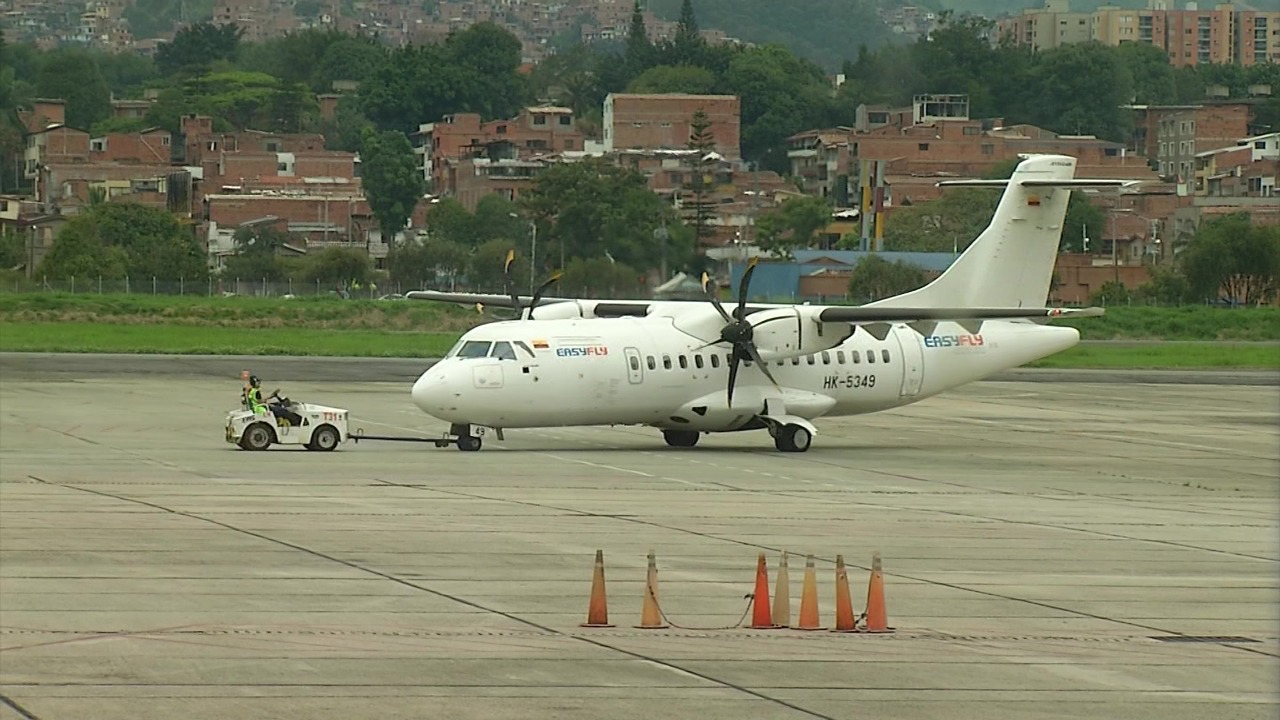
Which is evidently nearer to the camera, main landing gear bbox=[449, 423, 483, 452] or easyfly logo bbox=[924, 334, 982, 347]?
main landing gear bbox=[449, 423, 483, 452]

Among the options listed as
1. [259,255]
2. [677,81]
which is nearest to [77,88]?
[677,81]

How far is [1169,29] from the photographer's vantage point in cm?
15862

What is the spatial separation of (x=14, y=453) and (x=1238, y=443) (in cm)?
2245

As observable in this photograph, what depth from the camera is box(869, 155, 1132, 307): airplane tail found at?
119 ft

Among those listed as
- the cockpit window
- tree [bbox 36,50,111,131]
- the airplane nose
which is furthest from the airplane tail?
tree [bbox 36,50,111,131]

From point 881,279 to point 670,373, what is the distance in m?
42.4

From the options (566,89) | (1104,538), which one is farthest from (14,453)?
(566,89)

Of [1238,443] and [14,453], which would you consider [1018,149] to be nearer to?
[1238,443]

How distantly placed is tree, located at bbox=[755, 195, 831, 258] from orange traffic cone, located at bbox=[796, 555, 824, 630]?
7728cm

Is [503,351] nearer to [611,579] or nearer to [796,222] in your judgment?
[611,579]

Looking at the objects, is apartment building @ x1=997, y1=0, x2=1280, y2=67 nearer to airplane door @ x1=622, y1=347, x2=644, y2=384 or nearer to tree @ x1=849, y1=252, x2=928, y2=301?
tree @ x1=849, y1=252, x2=928, y2=301

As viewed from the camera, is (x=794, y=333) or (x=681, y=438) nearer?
(x=794, y=333)

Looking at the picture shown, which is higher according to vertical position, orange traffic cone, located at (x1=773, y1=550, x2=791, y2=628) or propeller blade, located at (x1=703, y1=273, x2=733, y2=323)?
propeller blade, located at (x1=703, y1=273, x2=733, y2=323)

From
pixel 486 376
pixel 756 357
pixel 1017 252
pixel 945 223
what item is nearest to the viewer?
pixel 486 376
